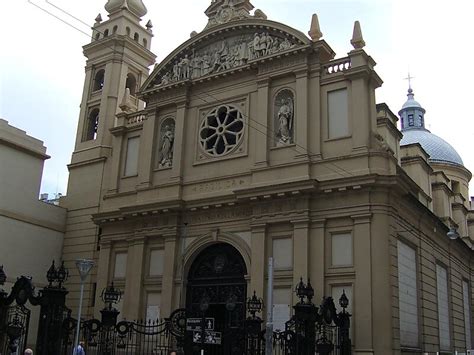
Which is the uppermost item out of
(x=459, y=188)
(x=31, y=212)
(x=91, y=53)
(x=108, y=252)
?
(x=91, y=53)

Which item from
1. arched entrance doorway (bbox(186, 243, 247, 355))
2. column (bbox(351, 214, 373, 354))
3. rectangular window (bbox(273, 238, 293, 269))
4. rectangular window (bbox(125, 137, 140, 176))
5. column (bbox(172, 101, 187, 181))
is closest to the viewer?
column (bbox(351, 214, 373, 354))

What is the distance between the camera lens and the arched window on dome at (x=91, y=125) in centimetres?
3756

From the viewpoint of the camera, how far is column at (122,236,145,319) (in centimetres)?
2894

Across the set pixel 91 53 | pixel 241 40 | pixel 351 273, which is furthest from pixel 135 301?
pixel 91 53

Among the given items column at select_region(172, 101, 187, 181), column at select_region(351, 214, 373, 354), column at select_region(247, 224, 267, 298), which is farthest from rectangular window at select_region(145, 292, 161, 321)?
column at select_region(351, 214, 373, 354)

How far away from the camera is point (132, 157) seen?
33.1 metres

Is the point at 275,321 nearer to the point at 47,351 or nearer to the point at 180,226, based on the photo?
the point at 180,226

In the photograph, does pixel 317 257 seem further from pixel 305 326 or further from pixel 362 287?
pixel 305 326

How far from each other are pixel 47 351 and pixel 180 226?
12.2 m

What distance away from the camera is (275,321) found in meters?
24.5

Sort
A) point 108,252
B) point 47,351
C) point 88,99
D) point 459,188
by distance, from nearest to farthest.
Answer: point 47,351 → point 108,252 → point 88,99 → point 459,188

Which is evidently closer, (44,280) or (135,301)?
(135,301)

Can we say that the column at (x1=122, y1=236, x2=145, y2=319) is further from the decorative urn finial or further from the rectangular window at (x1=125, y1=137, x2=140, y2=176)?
the decorative urn finial

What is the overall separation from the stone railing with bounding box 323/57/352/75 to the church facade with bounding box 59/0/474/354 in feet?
0.20
